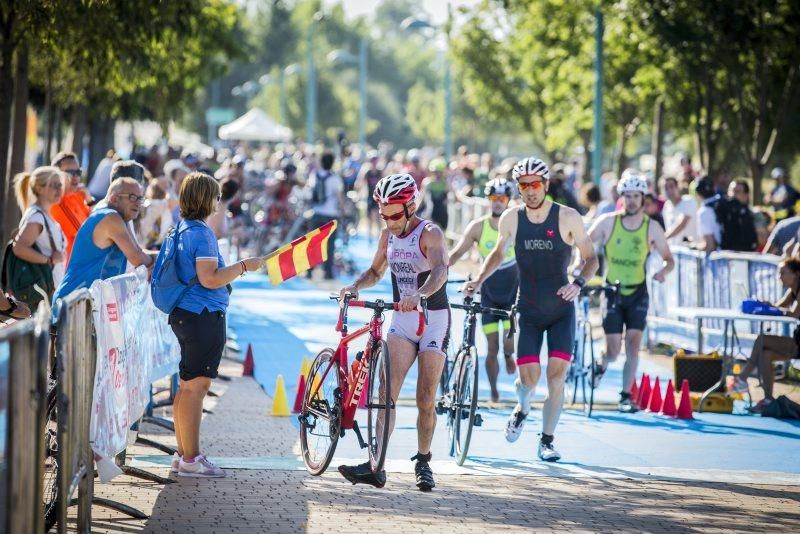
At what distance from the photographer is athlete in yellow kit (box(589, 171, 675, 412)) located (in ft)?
43.3

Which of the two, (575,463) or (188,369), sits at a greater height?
(188,369)

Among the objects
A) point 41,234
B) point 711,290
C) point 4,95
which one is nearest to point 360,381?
point 41,234

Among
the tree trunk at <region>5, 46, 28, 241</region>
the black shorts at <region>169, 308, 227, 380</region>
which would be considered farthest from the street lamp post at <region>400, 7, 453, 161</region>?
the black shorts at <region>169, 308, 227, 380</region>

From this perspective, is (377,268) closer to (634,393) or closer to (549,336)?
(549,336)

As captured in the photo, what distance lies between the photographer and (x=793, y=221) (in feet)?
59.3

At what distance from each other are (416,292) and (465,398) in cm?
136

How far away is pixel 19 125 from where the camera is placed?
18.0 m

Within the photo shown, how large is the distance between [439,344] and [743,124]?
18.8m

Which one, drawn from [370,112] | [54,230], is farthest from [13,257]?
[370,112]

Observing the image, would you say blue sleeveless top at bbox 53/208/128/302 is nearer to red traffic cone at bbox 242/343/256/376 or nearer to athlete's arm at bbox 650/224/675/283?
athlete's arm at bbox 650/224/675/283

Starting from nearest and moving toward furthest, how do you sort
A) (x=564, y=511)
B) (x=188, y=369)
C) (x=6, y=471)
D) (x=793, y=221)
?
1. (x=6, y=471)
2. (x=564, y=511)
3. (x=188, y=369)
4. (x=793, y=221)

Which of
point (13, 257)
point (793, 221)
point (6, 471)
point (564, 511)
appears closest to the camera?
point (6, 471)

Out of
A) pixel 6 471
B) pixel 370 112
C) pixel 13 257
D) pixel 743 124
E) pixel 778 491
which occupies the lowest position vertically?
pixel 778 491

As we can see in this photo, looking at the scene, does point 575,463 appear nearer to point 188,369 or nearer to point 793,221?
point 188,369
